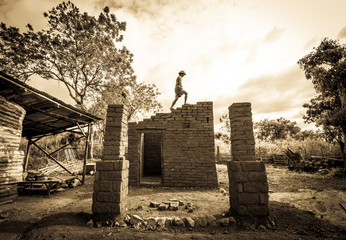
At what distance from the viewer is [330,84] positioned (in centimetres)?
1205

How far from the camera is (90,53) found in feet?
44.1

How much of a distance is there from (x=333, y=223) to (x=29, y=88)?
25.7 feet

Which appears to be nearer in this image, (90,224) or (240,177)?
(90,224)

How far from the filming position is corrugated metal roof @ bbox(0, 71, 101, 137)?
4.07 metres

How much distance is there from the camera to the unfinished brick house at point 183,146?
652 cm

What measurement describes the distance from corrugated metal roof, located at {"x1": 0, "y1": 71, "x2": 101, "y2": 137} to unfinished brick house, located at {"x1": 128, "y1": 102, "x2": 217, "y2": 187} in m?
2.58

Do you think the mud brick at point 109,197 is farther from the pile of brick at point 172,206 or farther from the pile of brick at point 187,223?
the pile of brick at point 172,206

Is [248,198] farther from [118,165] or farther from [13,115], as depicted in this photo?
[13,115]

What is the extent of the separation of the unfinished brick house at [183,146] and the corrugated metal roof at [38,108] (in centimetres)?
258

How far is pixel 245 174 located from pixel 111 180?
286 centimetres

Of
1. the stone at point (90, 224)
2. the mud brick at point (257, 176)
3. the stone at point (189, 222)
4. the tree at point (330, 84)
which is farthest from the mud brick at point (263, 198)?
the tree at point (330, 84)

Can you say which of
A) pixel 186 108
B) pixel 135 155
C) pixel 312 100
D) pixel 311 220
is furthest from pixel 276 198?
pixel 312 100

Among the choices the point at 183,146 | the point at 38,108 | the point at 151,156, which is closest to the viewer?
the point at 38,108

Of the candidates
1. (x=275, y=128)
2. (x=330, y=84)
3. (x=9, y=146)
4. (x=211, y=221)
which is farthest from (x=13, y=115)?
(x=275, y=128)
